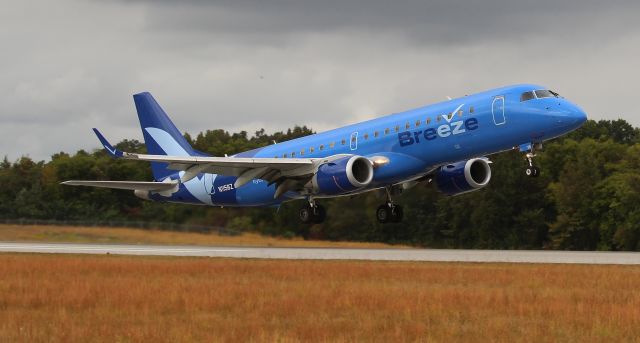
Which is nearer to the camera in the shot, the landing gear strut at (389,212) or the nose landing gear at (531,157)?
the nose landing gear at (531,157)

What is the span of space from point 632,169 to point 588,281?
56.5 meters

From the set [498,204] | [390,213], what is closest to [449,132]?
[390,213]

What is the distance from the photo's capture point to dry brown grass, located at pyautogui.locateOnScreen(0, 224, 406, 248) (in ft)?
163

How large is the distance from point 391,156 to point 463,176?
4.65 meters

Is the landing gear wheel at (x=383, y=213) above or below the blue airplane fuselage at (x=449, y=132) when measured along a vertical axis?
below

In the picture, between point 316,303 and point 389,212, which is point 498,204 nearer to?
point 389,212

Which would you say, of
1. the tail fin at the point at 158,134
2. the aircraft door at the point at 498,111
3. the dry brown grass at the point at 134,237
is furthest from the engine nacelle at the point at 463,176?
the tail fin at the point at 158,134

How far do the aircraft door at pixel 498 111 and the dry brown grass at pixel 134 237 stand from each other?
1532 centimetres

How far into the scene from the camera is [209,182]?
48.0 m

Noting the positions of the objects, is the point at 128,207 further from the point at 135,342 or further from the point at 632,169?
the point at 135,342

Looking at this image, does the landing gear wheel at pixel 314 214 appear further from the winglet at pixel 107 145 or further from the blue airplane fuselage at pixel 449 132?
the winglet at pixel 107 145

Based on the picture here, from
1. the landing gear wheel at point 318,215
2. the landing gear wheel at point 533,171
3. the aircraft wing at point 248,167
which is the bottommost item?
the landing gear wheel at point 318,215

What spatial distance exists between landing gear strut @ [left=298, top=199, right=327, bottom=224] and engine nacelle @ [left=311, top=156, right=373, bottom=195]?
2563 millimetres

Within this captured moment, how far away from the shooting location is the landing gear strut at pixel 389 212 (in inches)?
1742
